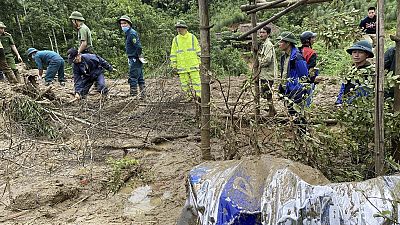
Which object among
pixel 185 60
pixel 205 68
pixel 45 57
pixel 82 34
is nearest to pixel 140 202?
pixel 205 68

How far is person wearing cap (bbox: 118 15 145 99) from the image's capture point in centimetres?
758

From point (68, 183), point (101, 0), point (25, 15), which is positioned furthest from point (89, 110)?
point (101, 0)

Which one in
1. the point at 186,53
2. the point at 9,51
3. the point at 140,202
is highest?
the point at 9,51

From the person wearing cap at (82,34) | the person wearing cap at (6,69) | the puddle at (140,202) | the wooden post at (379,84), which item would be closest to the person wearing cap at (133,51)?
the person wearing cap at (82,34)

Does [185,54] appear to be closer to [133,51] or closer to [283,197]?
[133,51]

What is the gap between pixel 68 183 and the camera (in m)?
4.52

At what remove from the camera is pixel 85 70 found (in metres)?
7.22

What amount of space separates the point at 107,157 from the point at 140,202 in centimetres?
129

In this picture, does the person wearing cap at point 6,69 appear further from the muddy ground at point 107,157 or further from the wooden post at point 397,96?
the wooden post at point 397,96

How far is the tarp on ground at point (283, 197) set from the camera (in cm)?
234

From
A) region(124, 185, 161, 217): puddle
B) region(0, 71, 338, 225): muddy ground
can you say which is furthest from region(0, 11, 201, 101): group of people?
region(124, 185, 161, 217): puddle

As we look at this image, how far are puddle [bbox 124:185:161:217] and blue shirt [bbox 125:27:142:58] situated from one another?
3671 millimetres

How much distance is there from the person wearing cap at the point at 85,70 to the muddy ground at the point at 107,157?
28 cm

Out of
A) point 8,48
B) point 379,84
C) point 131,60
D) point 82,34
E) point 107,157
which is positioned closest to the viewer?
point 379,84
